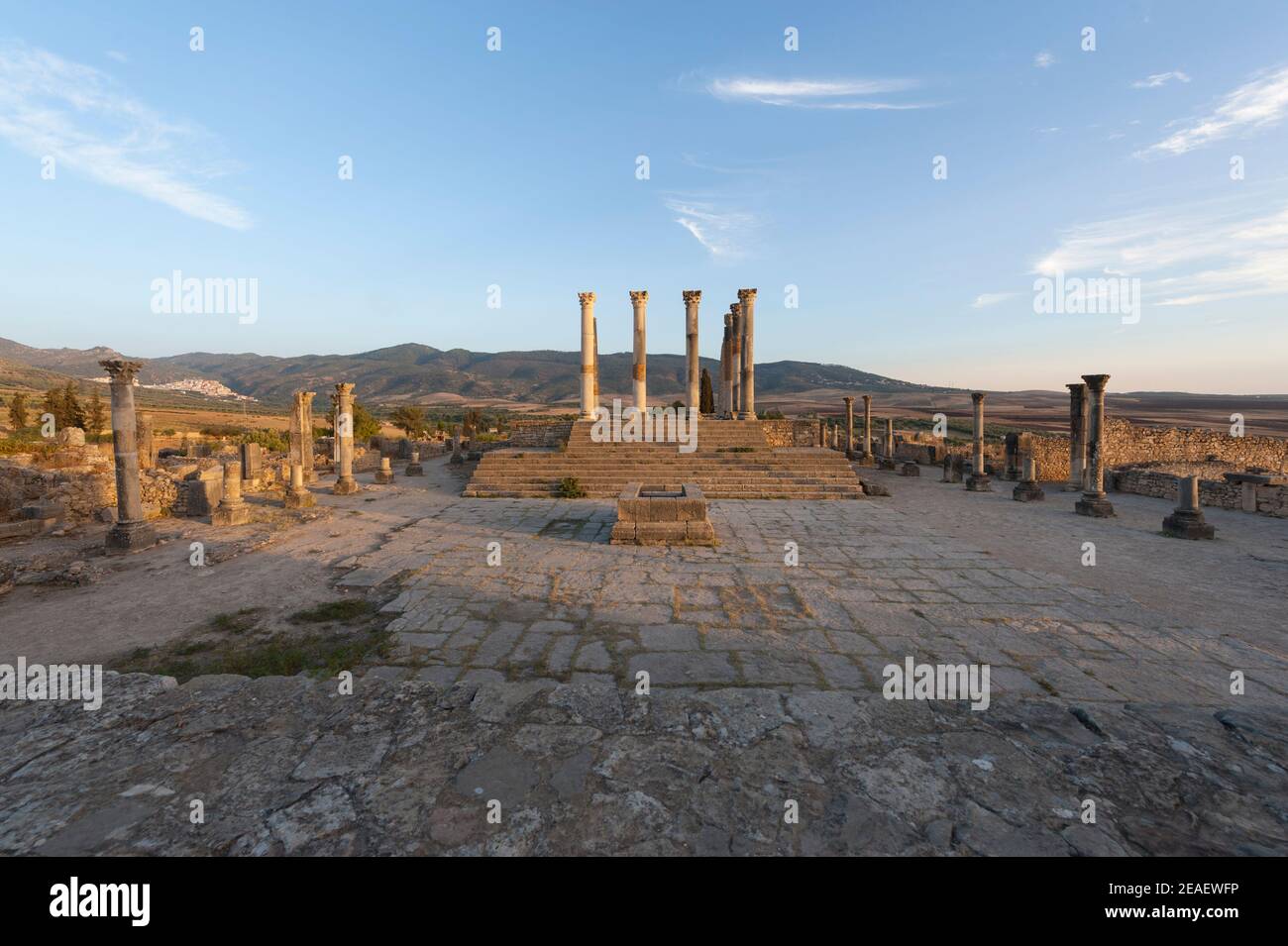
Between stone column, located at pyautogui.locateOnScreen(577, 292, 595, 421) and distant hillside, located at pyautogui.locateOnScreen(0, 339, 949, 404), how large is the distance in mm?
96185

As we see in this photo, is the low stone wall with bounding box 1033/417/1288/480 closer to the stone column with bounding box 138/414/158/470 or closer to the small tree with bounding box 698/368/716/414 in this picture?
the small tree with bounding box 698/368/716/414

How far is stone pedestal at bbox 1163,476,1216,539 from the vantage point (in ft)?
28.8

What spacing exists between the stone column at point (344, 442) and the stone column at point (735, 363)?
43.2 ft

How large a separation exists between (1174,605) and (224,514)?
550 inches

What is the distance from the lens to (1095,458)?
450 inches

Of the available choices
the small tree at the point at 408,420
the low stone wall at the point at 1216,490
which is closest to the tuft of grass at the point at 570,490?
the low stone wall at the point at 1216,490

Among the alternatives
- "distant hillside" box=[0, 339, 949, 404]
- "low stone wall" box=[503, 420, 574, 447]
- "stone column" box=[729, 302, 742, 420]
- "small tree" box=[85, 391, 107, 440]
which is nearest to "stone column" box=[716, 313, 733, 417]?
"stone column" box=[729, 302, 742, 420]

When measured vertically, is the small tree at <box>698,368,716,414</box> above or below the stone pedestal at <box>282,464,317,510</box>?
above

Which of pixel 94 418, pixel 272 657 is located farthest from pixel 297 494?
pixel 94 418

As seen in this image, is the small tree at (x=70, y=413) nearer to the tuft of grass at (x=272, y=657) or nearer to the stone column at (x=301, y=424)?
the stone column at (x=301, y=424)

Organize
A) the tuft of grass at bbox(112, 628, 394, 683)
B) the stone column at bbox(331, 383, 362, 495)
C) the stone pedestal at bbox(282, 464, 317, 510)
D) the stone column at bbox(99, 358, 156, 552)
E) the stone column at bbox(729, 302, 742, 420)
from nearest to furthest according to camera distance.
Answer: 1. the tuft of grass at bbox(112, 628, 394, 683)
2. the stone column at bbox(99, 358, 156, 552)
3. the stone pedestal at bbox(282, 464, 317, 510)
4. the stone column at bbox(331, 383, 362, 495)
5. the stone column at bbox(729, 302, 742, 420)
